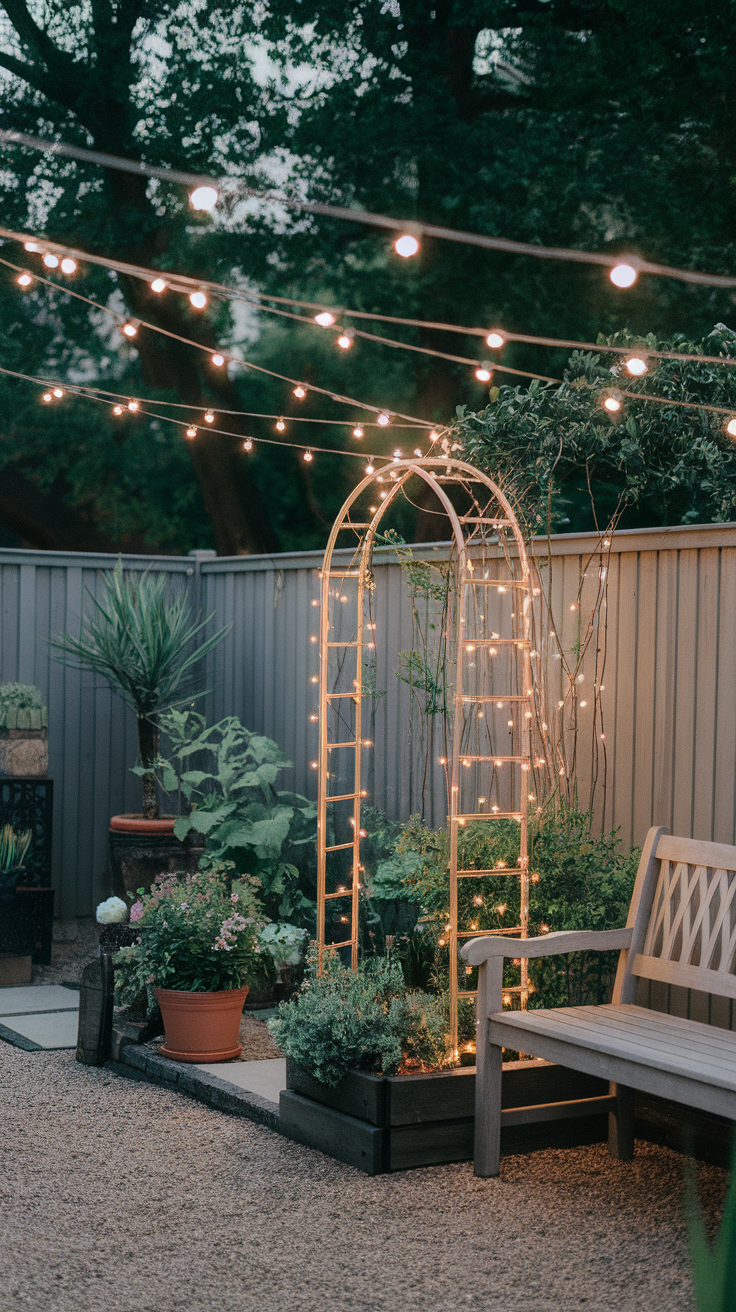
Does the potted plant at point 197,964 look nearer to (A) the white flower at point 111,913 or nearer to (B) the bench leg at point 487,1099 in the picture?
(A) the white flower at point 111,913

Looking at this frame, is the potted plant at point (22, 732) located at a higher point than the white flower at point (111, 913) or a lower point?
higher

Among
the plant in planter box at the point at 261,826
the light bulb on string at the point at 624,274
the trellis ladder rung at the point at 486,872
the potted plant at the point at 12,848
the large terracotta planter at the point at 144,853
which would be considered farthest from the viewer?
the potted plant at the point at 12,848

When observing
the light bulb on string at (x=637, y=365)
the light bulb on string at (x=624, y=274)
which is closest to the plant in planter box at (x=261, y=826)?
the light bulb on string at (x=637, y=365)

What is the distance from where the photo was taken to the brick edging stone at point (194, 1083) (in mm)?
3924

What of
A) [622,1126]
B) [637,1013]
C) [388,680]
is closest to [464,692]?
[388,680]

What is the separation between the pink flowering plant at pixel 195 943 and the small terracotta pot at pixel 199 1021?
0.10ft

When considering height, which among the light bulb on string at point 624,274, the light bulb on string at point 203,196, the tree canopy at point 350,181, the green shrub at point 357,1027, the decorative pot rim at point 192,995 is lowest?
the decorative pot rim at point 192,995

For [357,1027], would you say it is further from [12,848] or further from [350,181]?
[350,181]

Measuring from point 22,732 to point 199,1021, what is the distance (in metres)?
2.22

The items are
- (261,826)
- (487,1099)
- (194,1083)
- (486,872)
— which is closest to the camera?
(487,1099)

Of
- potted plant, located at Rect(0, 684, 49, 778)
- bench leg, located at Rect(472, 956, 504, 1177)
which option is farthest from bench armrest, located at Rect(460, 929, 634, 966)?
potted plant, located at Rect(0, 684, 49, 778)

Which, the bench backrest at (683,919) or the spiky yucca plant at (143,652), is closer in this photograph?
the bench backrest at (683,919)

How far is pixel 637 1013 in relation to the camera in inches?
138

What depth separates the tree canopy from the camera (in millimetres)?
8312
